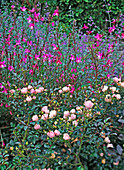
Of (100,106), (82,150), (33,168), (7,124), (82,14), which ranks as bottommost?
(33,168)

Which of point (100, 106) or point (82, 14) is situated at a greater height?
point (82, 14)

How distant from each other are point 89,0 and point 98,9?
35cm

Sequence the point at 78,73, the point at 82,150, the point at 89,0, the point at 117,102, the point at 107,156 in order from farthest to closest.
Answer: the point at 89,0 → the point at 78,73 → the point at 117,102 → the point at 82,150 → the point at 107,156

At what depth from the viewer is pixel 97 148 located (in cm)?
161

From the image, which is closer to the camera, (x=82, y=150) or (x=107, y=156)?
(x=107, y=156)

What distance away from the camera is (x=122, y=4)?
5.48 m

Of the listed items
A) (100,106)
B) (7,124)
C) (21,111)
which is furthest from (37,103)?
(100,106)

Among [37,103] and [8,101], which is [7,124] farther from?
[37,103]

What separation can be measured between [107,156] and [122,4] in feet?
16.4

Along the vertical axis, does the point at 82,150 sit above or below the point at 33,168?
above

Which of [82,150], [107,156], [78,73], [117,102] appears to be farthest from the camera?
[78,73]

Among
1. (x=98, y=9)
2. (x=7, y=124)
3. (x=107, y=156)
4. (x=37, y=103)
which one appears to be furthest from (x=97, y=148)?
(x=98, y=9)

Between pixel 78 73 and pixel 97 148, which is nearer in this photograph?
pixel 97 148

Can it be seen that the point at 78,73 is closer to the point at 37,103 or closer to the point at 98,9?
the point at 37,103
